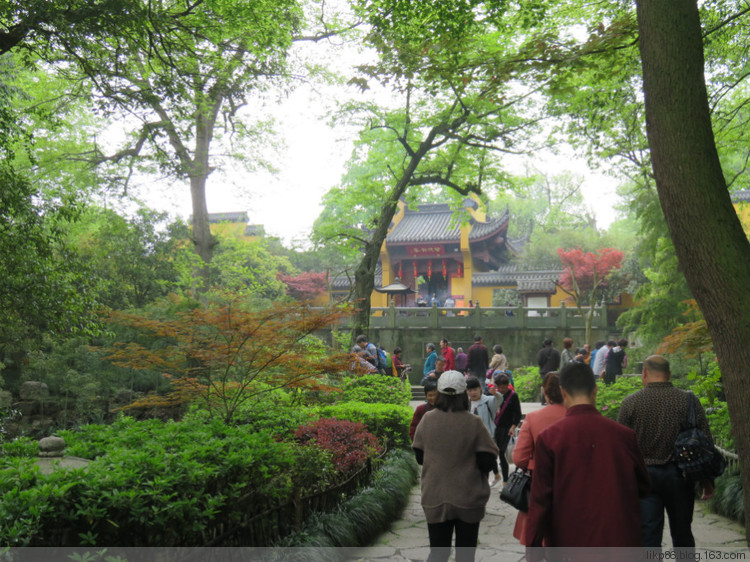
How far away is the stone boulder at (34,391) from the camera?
14.6m

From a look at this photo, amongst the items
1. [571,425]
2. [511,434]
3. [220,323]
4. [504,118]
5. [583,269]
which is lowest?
[511,434]

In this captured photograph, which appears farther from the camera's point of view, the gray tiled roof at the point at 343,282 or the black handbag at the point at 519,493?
the gray tiled roof at the point at 343,282

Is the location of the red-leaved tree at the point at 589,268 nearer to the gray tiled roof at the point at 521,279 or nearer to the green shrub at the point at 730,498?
the gray tiled roof at the point at 521,279

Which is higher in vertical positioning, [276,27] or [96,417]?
[276,27]

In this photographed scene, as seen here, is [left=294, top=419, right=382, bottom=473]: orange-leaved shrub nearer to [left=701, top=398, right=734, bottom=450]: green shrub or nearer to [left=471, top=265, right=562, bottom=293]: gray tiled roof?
[left=701, top=398, right=734, bottom=450]: green shrub

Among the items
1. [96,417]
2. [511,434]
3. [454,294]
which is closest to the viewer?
[511,434]

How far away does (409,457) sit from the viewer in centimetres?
857

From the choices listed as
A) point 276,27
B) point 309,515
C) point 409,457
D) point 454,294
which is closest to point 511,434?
point 409,457

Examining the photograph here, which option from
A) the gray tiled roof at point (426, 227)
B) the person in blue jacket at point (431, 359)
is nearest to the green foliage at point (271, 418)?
the person in blue jacket at point (431, 359)

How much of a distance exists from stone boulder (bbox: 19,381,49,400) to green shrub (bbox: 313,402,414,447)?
353 inches

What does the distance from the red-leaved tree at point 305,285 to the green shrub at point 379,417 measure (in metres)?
25.5

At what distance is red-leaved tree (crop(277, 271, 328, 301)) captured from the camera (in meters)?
34.6

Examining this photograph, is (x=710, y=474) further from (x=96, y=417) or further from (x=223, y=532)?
(x=96, y=417)

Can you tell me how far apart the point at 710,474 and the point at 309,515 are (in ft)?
9.49
